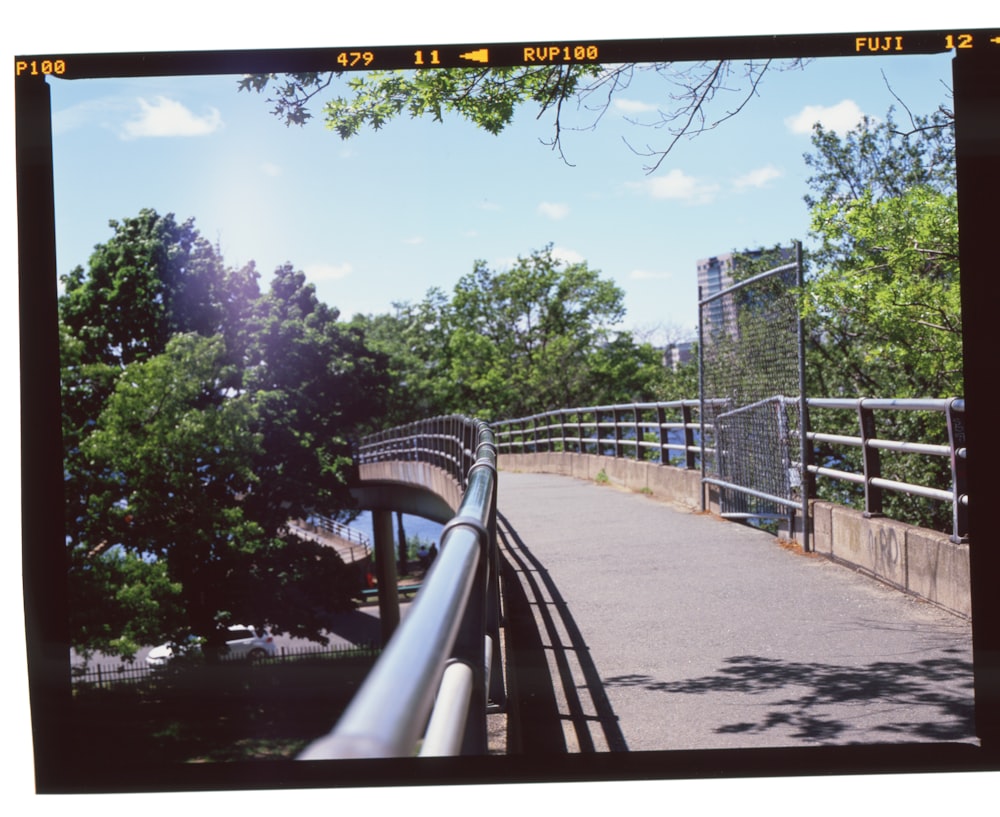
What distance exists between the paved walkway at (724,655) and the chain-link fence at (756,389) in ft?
2.58

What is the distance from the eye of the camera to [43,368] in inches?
115

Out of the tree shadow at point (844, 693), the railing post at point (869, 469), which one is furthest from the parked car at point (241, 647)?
the railing post at point (869, 469)

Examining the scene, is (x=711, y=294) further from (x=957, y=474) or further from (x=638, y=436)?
(x=638, y=436)

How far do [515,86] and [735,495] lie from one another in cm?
711

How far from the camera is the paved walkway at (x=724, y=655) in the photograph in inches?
141

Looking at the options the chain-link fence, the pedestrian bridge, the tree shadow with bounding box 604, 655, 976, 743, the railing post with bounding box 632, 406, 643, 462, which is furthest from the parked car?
the railing post with bounding box 632, 406, 643, 462

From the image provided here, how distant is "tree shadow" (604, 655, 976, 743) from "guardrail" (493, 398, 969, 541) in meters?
0.75

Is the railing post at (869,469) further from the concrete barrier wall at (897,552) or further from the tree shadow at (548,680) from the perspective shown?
the tree shadow at (548,680)

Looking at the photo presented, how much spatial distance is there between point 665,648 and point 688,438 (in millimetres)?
7773

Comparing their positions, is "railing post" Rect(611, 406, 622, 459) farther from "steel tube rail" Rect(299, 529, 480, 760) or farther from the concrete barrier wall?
"steel tube rail" Rect(299, 529, 480, 760)

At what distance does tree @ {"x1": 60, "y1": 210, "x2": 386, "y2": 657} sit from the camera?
16.0 feet

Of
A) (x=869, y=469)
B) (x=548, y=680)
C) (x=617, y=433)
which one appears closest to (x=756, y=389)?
(x=869, y=469)

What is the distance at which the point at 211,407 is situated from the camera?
5.75 meters

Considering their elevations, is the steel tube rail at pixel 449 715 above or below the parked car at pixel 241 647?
above
